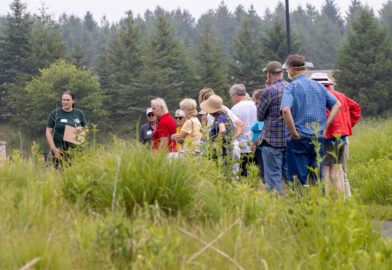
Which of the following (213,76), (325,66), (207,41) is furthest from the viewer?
(325,66)

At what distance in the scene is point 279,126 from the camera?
20.4ft

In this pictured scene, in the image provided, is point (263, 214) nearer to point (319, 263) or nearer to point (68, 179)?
point (319, 263)

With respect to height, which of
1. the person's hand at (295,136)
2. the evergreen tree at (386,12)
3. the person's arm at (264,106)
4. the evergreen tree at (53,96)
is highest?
the evergreen tree at (386,12)

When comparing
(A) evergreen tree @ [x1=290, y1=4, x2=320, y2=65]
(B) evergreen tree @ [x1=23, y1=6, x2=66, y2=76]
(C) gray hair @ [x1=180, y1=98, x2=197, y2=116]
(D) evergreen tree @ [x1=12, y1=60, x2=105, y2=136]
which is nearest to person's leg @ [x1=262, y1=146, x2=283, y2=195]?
(C) gray hair @ [x1=180, y1=98, x2=197, y2=116]

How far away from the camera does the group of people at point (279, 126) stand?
5527 mm

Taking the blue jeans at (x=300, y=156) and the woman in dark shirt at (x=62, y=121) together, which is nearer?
the blue jeans at (x=300, y=156)

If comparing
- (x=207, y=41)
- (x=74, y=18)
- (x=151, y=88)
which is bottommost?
(x=151, y=88)

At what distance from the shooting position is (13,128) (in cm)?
5122

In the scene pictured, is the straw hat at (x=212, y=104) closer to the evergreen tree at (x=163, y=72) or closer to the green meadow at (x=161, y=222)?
the green meadow at (x=161, y=222)

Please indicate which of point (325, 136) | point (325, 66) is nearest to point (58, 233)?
point (325, 136)

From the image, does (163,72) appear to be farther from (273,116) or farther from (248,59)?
(273,116)

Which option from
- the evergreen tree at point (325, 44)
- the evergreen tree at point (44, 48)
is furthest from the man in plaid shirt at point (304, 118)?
the evergreen tree at point (325, 44)

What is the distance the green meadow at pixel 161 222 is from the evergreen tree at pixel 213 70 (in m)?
45.2

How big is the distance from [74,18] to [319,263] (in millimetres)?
133545
